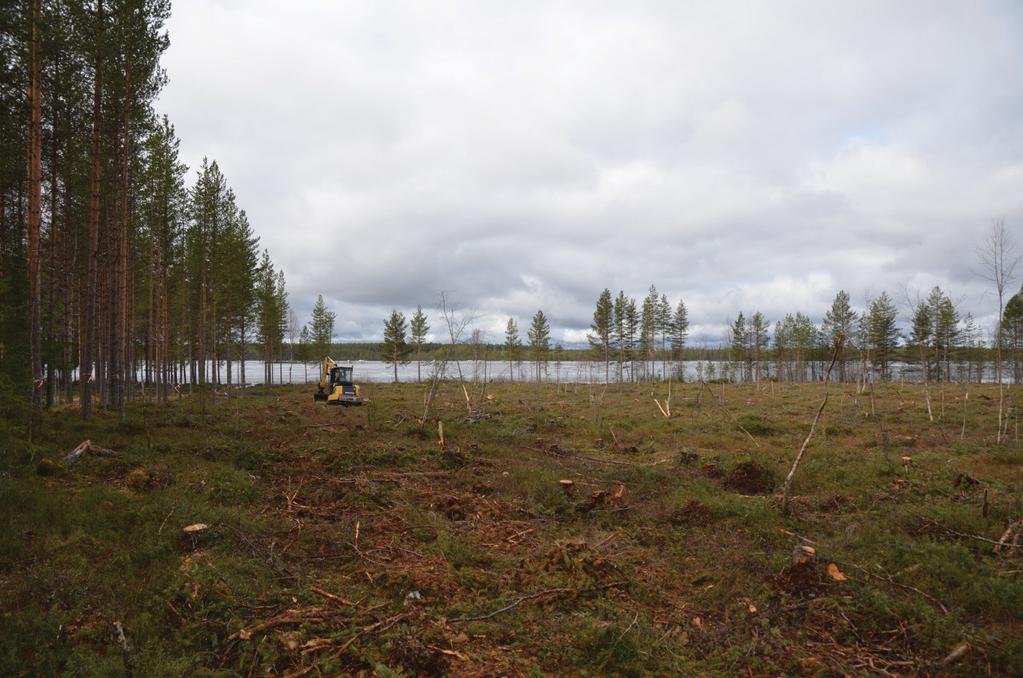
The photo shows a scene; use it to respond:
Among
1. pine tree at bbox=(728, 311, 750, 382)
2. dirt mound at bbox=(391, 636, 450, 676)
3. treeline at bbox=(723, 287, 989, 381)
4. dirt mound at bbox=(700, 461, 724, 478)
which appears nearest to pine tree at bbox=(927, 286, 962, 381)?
Answer: treeline at bbox=(723, 287, 989, 381)

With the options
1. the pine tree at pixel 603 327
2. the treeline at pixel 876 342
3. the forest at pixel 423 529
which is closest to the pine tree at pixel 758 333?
the treeline at pixel 876 342

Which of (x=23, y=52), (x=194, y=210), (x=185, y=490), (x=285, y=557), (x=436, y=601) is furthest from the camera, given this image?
(x=194, y=210)

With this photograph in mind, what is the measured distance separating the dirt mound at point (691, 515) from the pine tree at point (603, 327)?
45344 millimetres

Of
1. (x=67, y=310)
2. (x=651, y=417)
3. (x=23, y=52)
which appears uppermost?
(x=23, y=52)

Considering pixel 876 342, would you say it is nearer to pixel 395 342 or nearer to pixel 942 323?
pixel 942 323

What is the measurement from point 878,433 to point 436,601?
715 inches

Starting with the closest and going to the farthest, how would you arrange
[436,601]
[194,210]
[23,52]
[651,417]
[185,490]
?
[436,601], [185,490], [23,52], [651,417], [194,210]

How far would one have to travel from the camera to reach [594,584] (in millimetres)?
5938

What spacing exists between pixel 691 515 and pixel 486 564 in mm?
4318

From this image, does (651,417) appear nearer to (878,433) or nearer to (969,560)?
(878,433)

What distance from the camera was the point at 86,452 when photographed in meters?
9.17

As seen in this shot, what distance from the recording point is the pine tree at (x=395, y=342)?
55.4m

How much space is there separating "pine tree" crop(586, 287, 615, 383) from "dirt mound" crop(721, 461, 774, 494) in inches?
1683

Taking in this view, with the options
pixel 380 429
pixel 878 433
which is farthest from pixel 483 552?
pixel 878 433
